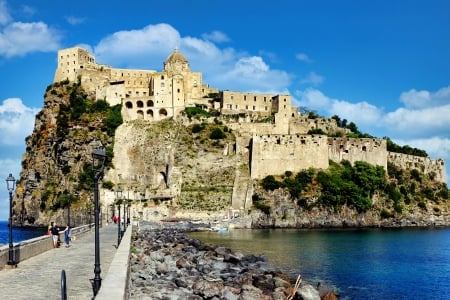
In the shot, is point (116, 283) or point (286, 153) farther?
point (286, 153)

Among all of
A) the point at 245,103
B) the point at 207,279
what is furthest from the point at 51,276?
the point at 245,103

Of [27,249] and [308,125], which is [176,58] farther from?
[27,249]

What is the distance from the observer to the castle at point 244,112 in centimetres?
7300

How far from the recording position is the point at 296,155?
73062mm

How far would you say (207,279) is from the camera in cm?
2097

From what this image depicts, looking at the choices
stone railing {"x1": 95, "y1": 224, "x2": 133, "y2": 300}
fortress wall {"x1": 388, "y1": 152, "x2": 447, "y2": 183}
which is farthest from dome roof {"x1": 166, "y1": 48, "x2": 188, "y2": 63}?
stone railing {"x1": 95, "y1": 224, "x2": 133, "y2": 300}

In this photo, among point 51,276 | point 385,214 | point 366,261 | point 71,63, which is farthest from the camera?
point 71,63

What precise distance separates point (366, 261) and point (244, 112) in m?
46.7

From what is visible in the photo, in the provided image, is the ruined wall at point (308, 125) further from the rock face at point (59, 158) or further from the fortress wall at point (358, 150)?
the rock face at point (59, 158)

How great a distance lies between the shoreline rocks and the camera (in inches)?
Result: 704

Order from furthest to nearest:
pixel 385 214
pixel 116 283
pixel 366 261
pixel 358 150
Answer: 1. pixel 358 150
2. pixel 385 214
3. pixel 366 261
4. pixel 116 283

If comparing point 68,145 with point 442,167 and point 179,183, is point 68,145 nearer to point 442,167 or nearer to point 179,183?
point 179,183

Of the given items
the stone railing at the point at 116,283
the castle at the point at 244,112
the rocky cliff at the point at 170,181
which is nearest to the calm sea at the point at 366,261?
the stone railing at the point at 116,283

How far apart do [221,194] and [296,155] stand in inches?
445
